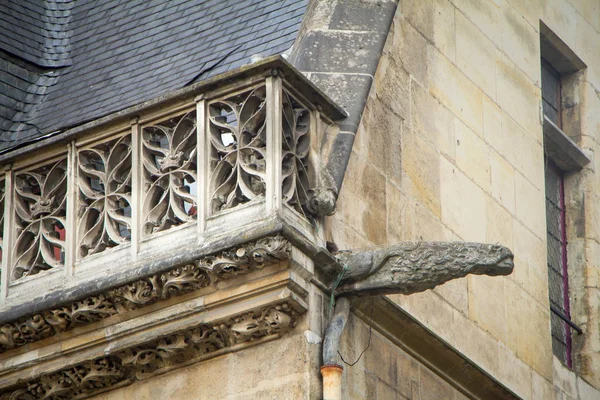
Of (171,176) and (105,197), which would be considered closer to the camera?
(171,176)

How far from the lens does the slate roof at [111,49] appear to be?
12.6 metres

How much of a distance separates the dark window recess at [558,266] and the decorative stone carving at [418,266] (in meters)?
3.19

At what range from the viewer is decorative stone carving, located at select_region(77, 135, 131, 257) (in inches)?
435

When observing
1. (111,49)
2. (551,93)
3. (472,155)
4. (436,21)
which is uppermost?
(551,93)

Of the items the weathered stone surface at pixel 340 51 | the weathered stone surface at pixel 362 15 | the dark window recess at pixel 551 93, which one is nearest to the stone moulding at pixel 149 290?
the weathered stone surface at pixel 340 51

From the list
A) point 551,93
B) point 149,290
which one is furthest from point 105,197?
point 551,93

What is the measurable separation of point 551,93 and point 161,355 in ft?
17.4

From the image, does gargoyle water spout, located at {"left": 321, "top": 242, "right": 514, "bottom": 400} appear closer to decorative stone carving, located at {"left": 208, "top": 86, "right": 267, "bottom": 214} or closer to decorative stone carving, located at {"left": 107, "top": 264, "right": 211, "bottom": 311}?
decorative stone carving, located at {"left": 208, "top": 86, "right": 267, "bottom": 214}

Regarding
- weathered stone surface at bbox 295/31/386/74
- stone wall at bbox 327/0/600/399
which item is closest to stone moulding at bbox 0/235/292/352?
stone wall at bbox 327/0/600/399

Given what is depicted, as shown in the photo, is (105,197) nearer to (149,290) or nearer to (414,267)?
(149,290)

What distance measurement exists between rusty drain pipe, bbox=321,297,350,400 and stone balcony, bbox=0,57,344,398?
0.23 m

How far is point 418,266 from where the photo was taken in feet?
34.9

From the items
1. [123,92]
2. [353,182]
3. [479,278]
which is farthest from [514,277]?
[123,92]

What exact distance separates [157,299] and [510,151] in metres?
3.53
